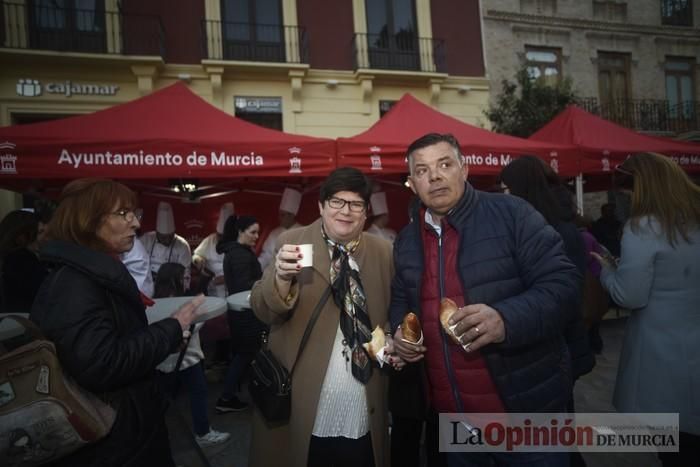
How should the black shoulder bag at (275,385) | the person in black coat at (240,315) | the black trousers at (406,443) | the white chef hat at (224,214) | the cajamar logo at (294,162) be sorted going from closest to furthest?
the black shoulder bag at (275,385)
the black trousers at (406,443)
the person in black coat at (240,315)
the cajamar logo at (294,162)
the white chef hat at (224,214)

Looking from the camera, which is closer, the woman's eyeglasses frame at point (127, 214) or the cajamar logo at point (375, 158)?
the woman's eyeglasses frame at point (127, 214)

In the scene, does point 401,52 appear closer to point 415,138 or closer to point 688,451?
point 415,138

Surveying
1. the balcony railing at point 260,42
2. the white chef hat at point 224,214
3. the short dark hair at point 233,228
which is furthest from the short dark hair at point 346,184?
the balcony railing at point 260,42

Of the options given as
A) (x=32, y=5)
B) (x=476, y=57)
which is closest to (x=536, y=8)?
(x=476, y=57)

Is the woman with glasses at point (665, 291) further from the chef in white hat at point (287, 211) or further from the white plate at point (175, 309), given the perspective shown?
the chef in white hat at point (287, 211)

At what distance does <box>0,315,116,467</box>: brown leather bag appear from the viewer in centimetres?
133

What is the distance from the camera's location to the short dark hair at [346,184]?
1866mm

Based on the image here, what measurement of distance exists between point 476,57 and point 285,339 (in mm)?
13463

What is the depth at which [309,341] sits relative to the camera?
6.20 feet

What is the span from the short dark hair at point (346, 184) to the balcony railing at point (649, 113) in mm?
14280

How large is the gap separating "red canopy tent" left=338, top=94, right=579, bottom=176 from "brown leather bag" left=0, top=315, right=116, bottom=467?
3406mm

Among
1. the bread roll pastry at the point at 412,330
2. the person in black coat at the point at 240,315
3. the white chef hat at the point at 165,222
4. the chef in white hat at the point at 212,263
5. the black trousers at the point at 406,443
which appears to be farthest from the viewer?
the white chef hat at the point at 165,222

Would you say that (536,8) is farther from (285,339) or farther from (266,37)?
(285,339)

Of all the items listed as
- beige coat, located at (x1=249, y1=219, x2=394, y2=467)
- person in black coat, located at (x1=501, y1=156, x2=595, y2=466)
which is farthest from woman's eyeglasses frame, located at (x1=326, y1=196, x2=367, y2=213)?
person in black coat, located at (x1=501, y1=156, x2=595, y2=466)
